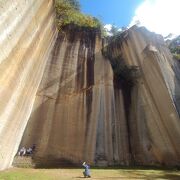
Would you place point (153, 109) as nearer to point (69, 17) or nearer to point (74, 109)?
point (74, 109)

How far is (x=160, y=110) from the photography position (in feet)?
68.1

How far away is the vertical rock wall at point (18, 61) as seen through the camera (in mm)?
12984

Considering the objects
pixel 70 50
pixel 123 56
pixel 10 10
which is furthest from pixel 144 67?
pixel 10 10

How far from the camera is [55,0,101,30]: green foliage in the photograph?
2566 centimetres

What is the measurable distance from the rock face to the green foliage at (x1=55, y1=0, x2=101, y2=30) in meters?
1.00

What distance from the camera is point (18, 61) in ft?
48.8

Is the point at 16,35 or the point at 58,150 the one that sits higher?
the point at 16,35

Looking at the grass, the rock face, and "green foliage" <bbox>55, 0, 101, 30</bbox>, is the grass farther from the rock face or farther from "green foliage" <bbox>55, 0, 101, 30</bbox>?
"green foliage" <bbox>55, 0, 101, 30</bbox>

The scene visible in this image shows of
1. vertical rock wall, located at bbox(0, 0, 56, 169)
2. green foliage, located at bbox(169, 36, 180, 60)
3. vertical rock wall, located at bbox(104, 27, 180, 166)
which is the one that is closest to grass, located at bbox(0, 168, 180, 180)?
vertical rock wall, located at bbox(0, 0, 56, 169)

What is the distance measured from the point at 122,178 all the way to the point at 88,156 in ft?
19.6

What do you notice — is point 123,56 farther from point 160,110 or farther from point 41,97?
point 41,97

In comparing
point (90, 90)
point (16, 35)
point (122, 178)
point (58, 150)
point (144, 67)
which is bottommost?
point (122, 178)

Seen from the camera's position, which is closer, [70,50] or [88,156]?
[88,156]

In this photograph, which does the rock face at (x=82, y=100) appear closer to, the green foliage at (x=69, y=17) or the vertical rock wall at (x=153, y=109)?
the vertical rock wall at (x=153, y=109)
